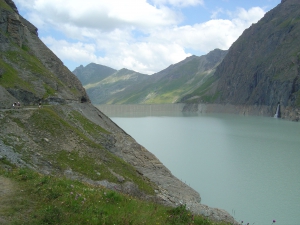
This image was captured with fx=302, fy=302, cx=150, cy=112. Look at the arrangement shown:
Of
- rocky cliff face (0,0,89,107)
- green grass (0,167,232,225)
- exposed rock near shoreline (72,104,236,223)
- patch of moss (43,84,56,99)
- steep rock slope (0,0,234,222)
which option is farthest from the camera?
patch of moss (43,84,56,99)

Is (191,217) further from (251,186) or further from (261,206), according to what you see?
(251,186)

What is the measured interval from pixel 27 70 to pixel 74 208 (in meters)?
29.6

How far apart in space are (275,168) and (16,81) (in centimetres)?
3495

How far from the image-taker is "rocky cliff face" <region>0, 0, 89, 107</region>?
31797mm

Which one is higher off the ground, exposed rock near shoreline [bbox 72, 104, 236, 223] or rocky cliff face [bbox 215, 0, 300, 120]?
rocky cliff face [bbox 215, 0, 300, 120]

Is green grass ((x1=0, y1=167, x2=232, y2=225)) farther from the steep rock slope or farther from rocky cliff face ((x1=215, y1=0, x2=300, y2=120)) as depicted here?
rocky cliff face ((x1=215, y1=0, x2=300, y2=120))

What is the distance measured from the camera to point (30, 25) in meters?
50.6

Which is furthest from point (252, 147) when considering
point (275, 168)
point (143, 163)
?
point (143, 163)

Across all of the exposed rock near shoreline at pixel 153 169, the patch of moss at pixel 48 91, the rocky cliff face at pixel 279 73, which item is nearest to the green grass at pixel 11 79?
the patch of moss at pixel 48 91

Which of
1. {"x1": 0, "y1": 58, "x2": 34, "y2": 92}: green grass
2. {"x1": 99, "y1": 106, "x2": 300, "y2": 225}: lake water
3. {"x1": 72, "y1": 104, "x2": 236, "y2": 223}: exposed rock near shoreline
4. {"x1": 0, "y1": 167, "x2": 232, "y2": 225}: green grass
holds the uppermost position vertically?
{"x1": 0, "y1": 58, "x2": 34, "y2": 92}: green grass

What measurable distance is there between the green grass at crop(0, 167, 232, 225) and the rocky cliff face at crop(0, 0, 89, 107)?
17.1 meters

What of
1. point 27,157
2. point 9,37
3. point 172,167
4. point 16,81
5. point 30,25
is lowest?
point 172,167

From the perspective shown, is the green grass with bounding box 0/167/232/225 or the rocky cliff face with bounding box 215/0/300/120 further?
the rocky cliff face with bounding box 215/0/300/120

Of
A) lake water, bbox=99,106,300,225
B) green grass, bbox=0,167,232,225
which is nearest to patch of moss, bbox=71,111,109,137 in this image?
lake water, bbox=99,106,300,225
